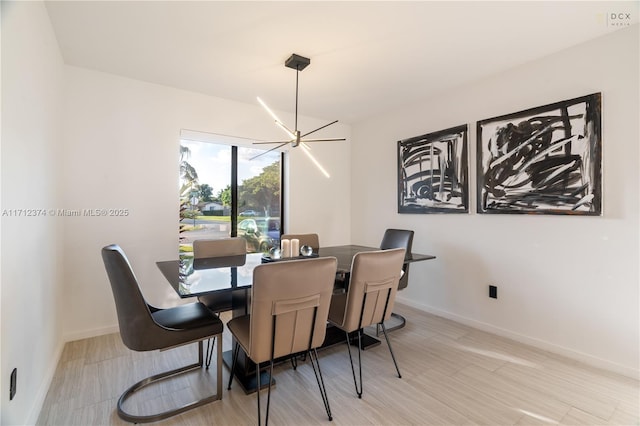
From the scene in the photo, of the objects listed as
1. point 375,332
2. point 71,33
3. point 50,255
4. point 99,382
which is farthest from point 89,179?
point 375,332

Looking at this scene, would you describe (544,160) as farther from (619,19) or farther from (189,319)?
(189,319)

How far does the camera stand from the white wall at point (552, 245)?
2146 millimetres

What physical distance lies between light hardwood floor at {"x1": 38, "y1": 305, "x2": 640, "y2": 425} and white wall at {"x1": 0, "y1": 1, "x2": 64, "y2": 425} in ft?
0.85

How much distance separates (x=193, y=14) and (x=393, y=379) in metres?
2.88

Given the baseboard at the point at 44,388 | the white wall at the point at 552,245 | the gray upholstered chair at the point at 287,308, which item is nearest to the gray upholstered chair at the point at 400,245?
the white wall at the point at 552,245

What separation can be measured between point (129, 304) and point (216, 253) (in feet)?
3.68

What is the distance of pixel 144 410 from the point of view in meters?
1.73

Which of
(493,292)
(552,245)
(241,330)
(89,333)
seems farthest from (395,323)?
(89,333)

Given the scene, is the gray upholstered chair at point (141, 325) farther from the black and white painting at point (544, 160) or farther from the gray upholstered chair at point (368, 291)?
the black and white painting at point (544, 160)

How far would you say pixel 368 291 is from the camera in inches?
75.0

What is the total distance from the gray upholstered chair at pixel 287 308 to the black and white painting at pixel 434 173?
216cm

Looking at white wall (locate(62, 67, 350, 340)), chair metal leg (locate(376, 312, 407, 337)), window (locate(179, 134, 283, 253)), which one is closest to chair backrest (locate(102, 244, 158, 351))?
white wall (locate(62, 67, 350, 340))

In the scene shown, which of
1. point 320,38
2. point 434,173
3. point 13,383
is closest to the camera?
point 13,383

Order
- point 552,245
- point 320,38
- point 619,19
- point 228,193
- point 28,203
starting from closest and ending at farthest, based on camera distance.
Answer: point 28,203
point 619,19
point 320,38
point 552,245
point 228,193
